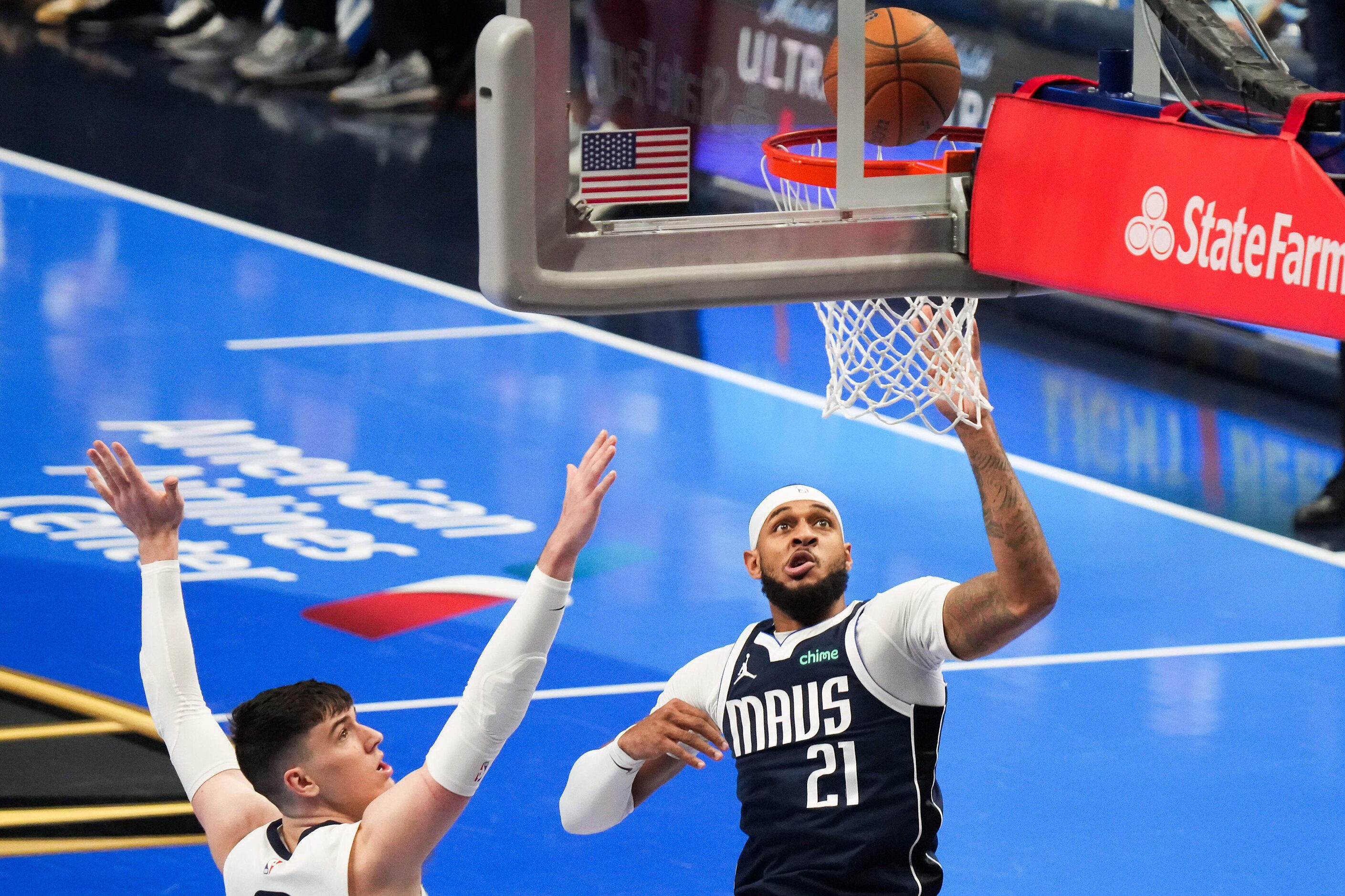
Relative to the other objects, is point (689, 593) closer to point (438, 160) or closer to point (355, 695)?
point (355, 695)

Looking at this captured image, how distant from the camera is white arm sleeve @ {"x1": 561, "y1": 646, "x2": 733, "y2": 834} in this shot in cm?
443

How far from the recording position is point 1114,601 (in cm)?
799

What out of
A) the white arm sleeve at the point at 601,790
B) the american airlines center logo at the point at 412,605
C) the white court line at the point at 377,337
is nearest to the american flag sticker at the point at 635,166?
the white arm sleeve at the point at 601,790

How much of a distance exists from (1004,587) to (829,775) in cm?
57

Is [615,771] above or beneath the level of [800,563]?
beneath

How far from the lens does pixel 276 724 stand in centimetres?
367

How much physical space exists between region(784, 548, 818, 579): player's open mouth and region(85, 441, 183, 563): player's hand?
1379mm

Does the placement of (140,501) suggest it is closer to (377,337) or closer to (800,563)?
(800,563)

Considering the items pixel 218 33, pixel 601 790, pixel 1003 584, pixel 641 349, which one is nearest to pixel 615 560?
pixel 641 349

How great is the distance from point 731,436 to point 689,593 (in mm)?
1962

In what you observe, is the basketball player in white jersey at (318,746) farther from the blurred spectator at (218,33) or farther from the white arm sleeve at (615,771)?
the blurred spectator at (218,33)

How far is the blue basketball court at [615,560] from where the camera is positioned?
6.13m

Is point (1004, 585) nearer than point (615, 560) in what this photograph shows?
Yes

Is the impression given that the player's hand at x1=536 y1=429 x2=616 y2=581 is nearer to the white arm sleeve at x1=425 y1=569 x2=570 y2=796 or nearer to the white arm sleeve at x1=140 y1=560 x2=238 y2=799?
the white arm sleeve at x1=425 y1=569 x2=570 y2=796
